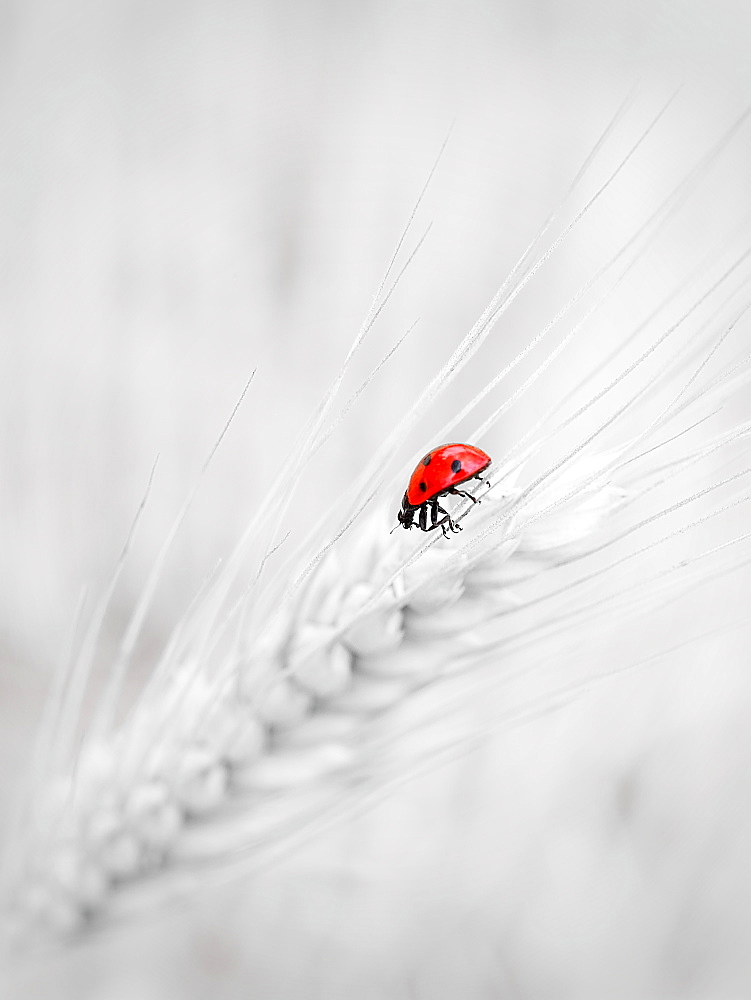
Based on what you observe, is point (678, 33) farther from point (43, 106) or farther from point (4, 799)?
point (4, 799)

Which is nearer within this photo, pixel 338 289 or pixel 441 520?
pixel 441 520

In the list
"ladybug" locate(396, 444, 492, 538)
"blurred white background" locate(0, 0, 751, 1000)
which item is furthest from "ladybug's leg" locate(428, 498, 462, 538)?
"blurred white background" locate(0, 0, 751, 1000)

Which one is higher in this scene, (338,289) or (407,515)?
(338,289)

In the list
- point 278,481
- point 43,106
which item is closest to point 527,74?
point 43,106

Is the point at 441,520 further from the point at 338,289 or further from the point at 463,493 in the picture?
the point at 338,289

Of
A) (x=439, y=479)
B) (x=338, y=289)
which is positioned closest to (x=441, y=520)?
(x=439, y=479)

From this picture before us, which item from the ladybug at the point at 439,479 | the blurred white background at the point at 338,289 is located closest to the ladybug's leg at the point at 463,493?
the ladybug at the point at 439,479
